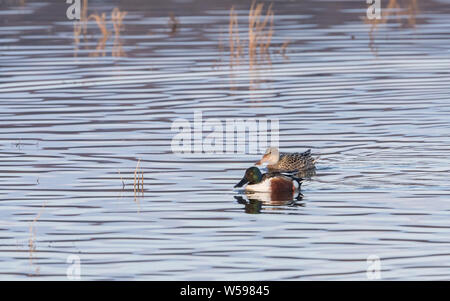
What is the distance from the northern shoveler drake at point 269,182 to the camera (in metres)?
14.2

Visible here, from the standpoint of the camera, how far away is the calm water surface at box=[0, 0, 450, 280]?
11.1m

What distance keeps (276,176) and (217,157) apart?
2.14 m

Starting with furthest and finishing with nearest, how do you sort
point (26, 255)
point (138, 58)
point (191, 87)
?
point (138, 58)
point (191, 87)
point (26, 255)

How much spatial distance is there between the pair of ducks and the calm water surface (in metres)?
0.27

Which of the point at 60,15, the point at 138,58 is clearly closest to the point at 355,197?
the point at 138,58

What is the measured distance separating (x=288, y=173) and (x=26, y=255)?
165 inches

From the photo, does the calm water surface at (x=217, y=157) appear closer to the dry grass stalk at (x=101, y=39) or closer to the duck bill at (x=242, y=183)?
the dry grass stalk at (x=101, y=39)

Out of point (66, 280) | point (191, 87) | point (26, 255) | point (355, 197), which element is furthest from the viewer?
point (191, 87)

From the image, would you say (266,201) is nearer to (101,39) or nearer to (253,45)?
(253,45)

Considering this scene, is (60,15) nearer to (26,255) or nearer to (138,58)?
(138,58)

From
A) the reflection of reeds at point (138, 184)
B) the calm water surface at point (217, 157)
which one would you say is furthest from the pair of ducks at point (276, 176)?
the reflection of reeds at point (138, 184)

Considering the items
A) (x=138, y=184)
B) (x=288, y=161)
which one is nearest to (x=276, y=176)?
(x=288, y=161)

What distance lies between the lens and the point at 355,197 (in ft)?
44.7

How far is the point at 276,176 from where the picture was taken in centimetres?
1441
